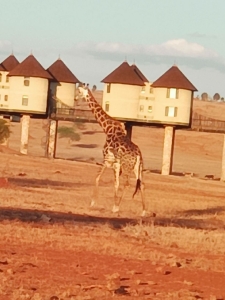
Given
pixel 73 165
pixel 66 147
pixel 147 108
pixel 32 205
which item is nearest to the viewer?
pixel 32 205

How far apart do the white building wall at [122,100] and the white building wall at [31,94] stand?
21.7 feet

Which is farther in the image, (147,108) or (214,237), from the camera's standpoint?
(147,108)

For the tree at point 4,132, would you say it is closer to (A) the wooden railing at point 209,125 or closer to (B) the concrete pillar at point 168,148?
(B) the concrete pillar at point 168,148

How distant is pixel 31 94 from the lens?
79.8 m

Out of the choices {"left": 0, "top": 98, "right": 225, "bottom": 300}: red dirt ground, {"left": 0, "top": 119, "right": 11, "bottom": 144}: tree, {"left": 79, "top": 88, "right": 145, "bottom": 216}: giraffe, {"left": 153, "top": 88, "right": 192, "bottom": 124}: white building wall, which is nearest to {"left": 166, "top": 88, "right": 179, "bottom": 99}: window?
{"left": 153, "top": 88, "right": 192, "bottom": 124}: white building wall

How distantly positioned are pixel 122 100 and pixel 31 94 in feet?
27.9

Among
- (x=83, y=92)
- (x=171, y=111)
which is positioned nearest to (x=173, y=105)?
(x=171, y=111)

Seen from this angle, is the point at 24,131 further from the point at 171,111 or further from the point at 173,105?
the point at 173,105

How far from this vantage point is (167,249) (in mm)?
17188

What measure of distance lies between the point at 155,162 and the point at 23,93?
25239 mm

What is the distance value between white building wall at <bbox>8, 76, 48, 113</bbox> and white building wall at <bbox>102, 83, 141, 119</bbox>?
261 inches

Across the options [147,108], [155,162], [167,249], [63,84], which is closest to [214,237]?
[167,249]

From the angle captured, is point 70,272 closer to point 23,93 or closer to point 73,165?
point 73,165

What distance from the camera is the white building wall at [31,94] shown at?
79812 millimetres
